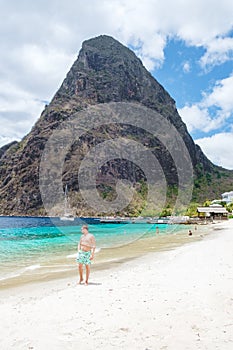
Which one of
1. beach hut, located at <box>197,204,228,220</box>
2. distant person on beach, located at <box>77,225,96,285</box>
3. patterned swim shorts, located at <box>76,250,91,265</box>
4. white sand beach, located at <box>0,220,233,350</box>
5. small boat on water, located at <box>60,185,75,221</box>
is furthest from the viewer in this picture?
small boat on water, located at <box>60,185,75,221</box>

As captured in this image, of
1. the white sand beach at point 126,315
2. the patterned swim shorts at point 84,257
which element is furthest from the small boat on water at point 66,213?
the white sand beach at point 126,315

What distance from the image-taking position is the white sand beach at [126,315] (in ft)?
18.2

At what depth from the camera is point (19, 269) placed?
16.8 meters

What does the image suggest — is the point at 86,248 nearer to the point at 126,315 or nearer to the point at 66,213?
the point at 126,315

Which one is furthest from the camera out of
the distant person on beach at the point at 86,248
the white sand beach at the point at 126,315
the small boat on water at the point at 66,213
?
the small boat on water at the point at 66,213

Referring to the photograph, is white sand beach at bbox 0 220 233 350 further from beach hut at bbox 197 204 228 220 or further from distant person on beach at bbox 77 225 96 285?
beach hut at bbox 197 204 228 220

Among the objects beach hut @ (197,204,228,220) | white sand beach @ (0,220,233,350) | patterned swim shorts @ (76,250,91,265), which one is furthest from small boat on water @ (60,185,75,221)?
white sand beach @ (0,220,233,350)

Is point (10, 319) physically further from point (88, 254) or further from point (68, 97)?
point (68, 97)

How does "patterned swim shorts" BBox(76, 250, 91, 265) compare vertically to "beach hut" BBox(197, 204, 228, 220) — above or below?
below

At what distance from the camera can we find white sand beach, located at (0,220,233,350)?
5.56 metres

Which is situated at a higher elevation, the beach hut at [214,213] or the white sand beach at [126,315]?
the beach hut at [214,213]

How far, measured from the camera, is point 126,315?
6.95 metres

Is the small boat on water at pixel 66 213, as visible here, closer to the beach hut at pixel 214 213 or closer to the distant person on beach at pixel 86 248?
the beach hut at pixel 214 213

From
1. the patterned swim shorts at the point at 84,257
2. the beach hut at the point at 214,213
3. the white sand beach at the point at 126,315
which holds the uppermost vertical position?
the beach hut at the point at 214,213
